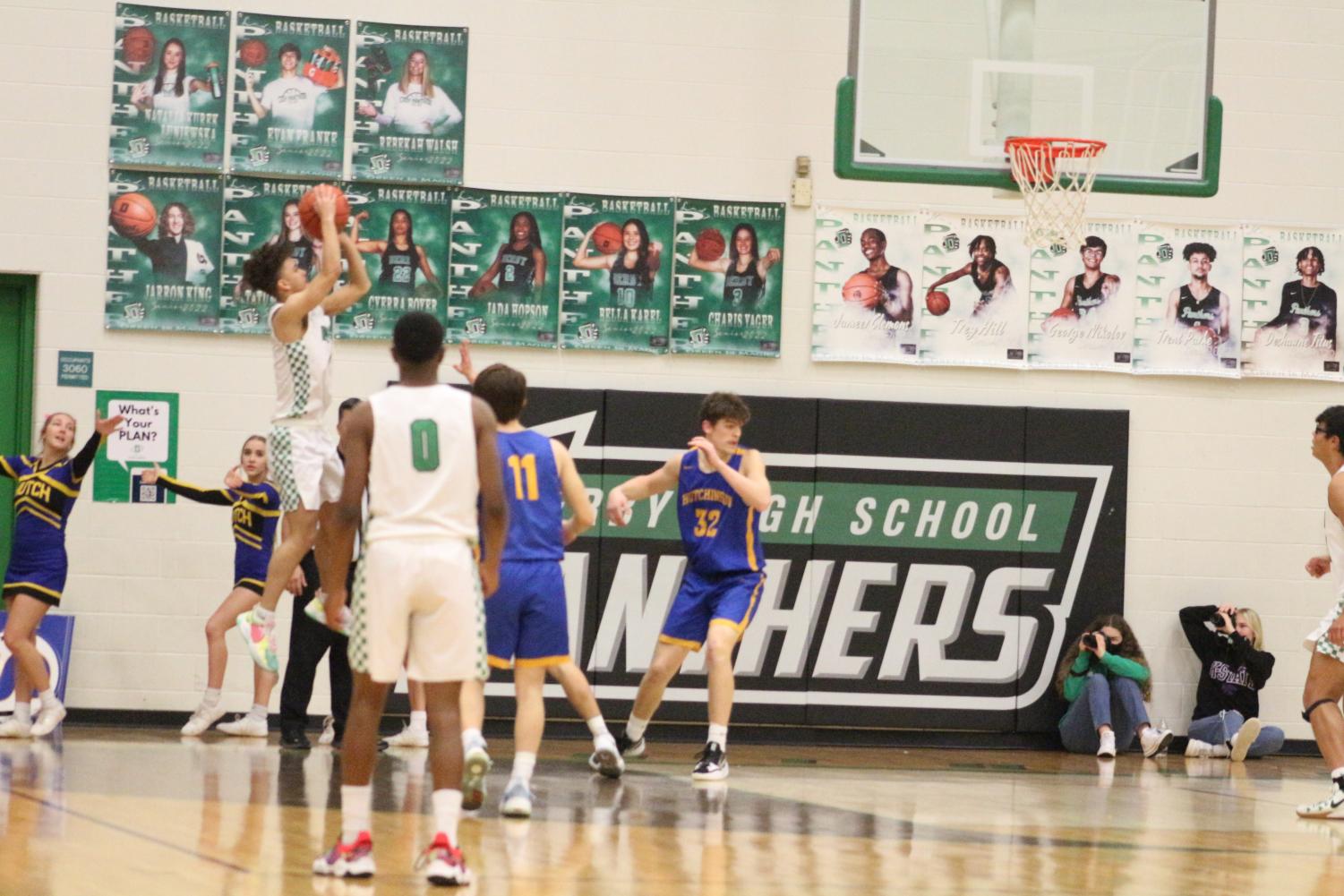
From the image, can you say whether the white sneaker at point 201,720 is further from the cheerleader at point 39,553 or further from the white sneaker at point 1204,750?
the white sneaker at point 1204,750

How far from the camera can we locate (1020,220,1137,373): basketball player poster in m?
11.8

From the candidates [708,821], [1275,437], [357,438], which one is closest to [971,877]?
[708,821]

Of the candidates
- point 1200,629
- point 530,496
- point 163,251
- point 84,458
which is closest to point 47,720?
point 84,458

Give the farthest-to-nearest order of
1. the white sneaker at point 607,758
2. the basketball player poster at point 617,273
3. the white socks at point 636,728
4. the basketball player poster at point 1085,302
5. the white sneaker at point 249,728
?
the basketball player poster at point 1085,302, the basketball player poster at point 617,273, the white sneaker at point 249,728, the white socks at point 636,728, the white sneaker at point 607,758

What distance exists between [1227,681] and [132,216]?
26.6ft

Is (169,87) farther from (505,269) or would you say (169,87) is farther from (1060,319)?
(1060,319)

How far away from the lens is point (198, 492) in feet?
33.8

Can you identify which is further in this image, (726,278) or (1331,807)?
(726,278)

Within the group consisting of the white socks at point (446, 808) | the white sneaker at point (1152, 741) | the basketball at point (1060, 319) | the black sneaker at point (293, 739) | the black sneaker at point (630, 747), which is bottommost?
the white sneaker at point (1152, 741)

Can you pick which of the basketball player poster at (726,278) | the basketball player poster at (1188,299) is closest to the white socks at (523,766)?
the basketball player poster at (726,278)

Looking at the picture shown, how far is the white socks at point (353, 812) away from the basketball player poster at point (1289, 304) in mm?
8674

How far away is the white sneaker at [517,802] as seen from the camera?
6633mm

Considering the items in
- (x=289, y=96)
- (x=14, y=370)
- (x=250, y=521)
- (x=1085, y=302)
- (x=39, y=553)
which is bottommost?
(x=39, y=553)

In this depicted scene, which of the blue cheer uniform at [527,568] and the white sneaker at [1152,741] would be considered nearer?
the blue cheer uniform at [527,568]
